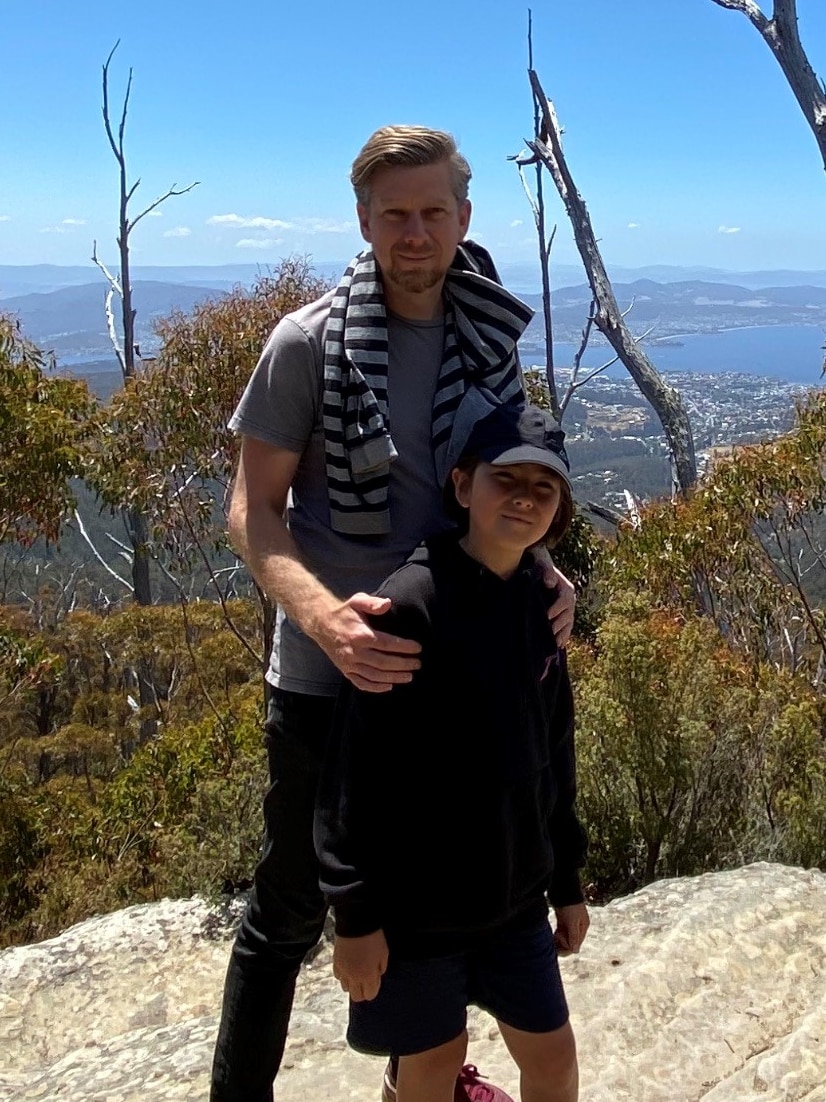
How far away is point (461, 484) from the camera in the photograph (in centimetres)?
155

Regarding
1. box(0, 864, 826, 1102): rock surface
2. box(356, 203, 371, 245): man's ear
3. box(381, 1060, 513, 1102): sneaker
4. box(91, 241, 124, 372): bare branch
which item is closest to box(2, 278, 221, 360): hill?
box(91, 241, 124, 372): bare branch

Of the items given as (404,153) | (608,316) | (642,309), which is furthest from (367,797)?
(642,309)

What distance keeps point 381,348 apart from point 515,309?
29 centimetres

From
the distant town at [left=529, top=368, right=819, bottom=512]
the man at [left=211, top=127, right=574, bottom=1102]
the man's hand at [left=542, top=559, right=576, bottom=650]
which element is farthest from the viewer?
the distant town at [left=529, top=368, right=819, bottom=512]

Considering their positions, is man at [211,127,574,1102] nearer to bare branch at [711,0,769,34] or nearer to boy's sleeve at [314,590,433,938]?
boy's sleeve at [314,590,433,938]

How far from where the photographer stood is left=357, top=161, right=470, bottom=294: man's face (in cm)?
151

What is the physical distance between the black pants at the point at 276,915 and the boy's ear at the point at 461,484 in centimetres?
40

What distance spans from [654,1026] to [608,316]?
35.9 ft

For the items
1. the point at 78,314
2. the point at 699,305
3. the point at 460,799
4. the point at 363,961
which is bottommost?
the point at 363,961

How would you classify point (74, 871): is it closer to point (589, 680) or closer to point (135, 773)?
point (135, 773)

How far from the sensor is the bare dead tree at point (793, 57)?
9.70 meters

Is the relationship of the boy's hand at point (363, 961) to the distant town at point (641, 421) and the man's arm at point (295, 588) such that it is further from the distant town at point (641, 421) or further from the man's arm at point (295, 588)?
the distant town at point (641, 421)

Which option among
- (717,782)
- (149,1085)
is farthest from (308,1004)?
(717,782)

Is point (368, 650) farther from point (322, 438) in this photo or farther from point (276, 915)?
point (276, 915)
